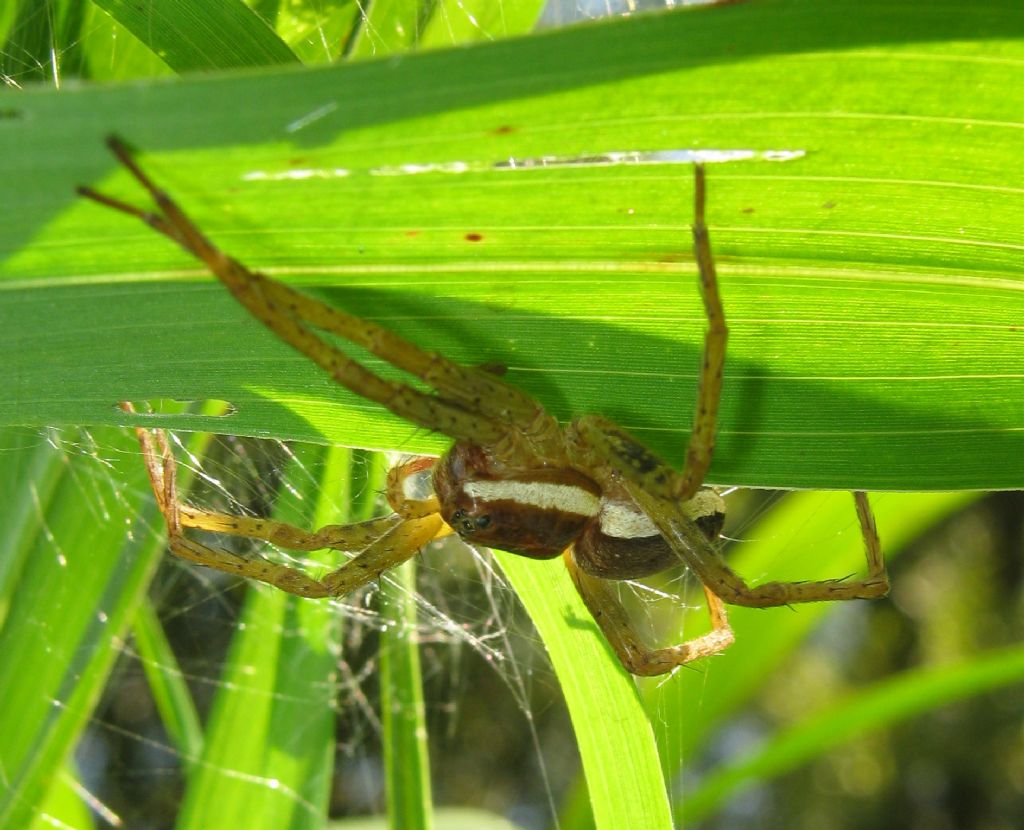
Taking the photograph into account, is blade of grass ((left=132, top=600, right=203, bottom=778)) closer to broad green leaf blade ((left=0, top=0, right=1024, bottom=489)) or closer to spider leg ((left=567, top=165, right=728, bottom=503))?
broad green leaf blade ((left=0, top=0, right=1024, bottom=489))

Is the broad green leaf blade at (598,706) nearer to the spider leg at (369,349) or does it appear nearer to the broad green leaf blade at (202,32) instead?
the spider leg at (369,349)

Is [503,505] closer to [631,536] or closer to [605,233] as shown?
[631,536]

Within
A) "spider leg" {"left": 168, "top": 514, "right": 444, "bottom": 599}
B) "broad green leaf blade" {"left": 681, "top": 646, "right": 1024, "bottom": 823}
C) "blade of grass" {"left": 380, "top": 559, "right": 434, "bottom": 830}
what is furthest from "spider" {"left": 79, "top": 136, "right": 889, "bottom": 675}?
"broad green leaf blade" {"left": 681, "top": 646, "right": 1024, "bottom": 823}

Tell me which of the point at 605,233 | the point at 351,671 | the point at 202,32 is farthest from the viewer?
the point at 351,671

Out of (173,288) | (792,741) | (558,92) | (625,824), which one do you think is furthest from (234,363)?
(792,741)

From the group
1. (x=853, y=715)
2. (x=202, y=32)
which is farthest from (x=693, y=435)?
(x=853, y=715)

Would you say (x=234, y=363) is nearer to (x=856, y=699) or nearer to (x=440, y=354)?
(x=440, y=354)
